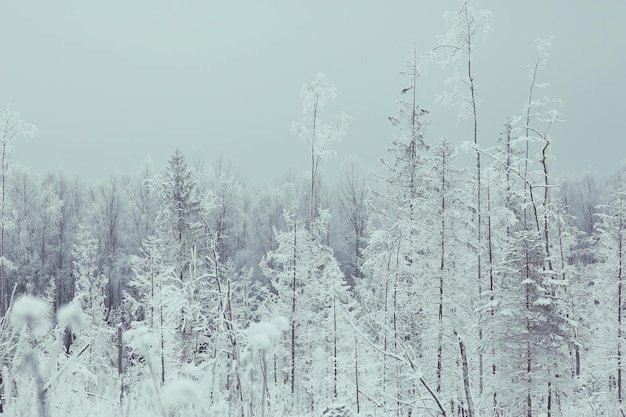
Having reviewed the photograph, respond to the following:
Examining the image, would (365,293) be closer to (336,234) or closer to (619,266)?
(619,266)

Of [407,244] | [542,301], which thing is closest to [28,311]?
[542,301]

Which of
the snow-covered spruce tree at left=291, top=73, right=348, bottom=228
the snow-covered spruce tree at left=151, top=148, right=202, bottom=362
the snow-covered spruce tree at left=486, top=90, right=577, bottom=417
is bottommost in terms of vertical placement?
the snow-covered spruce tree at left=486, top=90, right=577, bottom=417

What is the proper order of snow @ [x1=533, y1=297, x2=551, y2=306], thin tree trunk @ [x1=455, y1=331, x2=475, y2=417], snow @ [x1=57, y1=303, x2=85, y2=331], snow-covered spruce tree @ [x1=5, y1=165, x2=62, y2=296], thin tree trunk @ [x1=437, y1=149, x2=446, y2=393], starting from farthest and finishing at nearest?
1. snow-covered spruce tree @ [x1=5, y1=165, x2=62, y2=296]
2. thin tree trunk @ [x1=437, y1=149, x2=446, y2=393]
3. snow @ [x1=533, y1=297, x2=551, y2=306]
4. thin tree trunk @ [x1=455, y1=331, x2=475, y2=417]
5. snow @ [x1=57, y1=303, x2=85, y2=331]

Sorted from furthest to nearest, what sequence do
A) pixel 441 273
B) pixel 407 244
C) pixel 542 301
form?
pixel 407 244 < pixel 441 273 < pixel 542 301

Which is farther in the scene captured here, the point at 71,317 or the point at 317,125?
the point at 317,125

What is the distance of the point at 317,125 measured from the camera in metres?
20.4

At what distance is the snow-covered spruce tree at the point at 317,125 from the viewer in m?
20.2

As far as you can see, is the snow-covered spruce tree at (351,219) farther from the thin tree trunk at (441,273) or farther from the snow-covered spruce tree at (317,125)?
the thin tree trunk at (441,273)

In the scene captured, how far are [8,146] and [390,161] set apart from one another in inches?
626

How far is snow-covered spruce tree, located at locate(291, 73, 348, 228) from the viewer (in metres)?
20.2

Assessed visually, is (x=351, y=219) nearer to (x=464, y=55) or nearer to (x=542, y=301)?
Result: (x=464, y=55)

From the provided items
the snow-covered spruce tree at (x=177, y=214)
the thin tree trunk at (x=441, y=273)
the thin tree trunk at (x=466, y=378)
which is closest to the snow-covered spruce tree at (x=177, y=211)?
the snow-covered spruce tree at (x=177, y=214)

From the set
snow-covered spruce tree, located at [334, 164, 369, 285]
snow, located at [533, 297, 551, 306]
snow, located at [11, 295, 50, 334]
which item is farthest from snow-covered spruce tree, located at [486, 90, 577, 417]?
snow-covered spruce tree, located at [334, 164, 369, 285]

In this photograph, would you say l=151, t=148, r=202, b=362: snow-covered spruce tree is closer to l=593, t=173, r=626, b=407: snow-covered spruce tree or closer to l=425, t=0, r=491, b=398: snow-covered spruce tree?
l=425, t=0, r=491, b=398: snow-covered spruce tree
